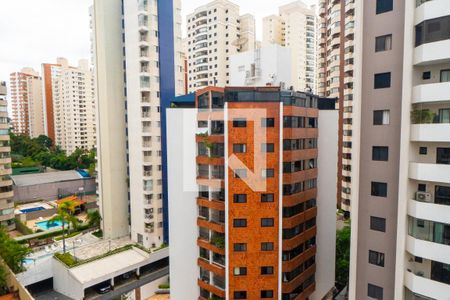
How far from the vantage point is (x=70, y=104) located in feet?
202

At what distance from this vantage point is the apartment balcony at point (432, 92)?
8.58 m

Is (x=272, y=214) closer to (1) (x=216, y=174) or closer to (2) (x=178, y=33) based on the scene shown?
(1) (x=216, y=174)

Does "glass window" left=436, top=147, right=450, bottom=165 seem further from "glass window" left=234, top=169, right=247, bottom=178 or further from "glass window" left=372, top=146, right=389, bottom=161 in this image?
"glass window" left=234, top=169, right=247, bottom=178

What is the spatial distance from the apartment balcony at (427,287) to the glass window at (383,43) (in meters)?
7.86

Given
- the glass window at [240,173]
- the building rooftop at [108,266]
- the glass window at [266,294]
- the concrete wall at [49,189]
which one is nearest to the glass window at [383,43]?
the glass window at [240,173]

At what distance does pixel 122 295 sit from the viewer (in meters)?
20.5

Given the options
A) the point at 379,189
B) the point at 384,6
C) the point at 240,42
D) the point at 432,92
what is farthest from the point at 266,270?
the point at 240,42

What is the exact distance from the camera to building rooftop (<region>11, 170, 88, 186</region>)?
1492 inches

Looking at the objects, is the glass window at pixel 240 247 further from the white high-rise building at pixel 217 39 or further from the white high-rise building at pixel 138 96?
the white high-rise building at pixel 217 39

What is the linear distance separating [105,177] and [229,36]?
27.9m

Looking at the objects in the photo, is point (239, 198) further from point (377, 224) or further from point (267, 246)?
point (377, 224)

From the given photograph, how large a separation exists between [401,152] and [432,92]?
210 centimetres

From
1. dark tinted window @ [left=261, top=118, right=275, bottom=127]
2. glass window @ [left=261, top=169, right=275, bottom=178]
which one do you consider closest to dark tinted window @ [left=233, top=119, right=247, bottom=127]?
dark tinted window @ [left=261, top=118, right=275, bottom=127]

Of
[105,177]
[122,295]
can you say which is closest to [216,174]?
[122,295]
